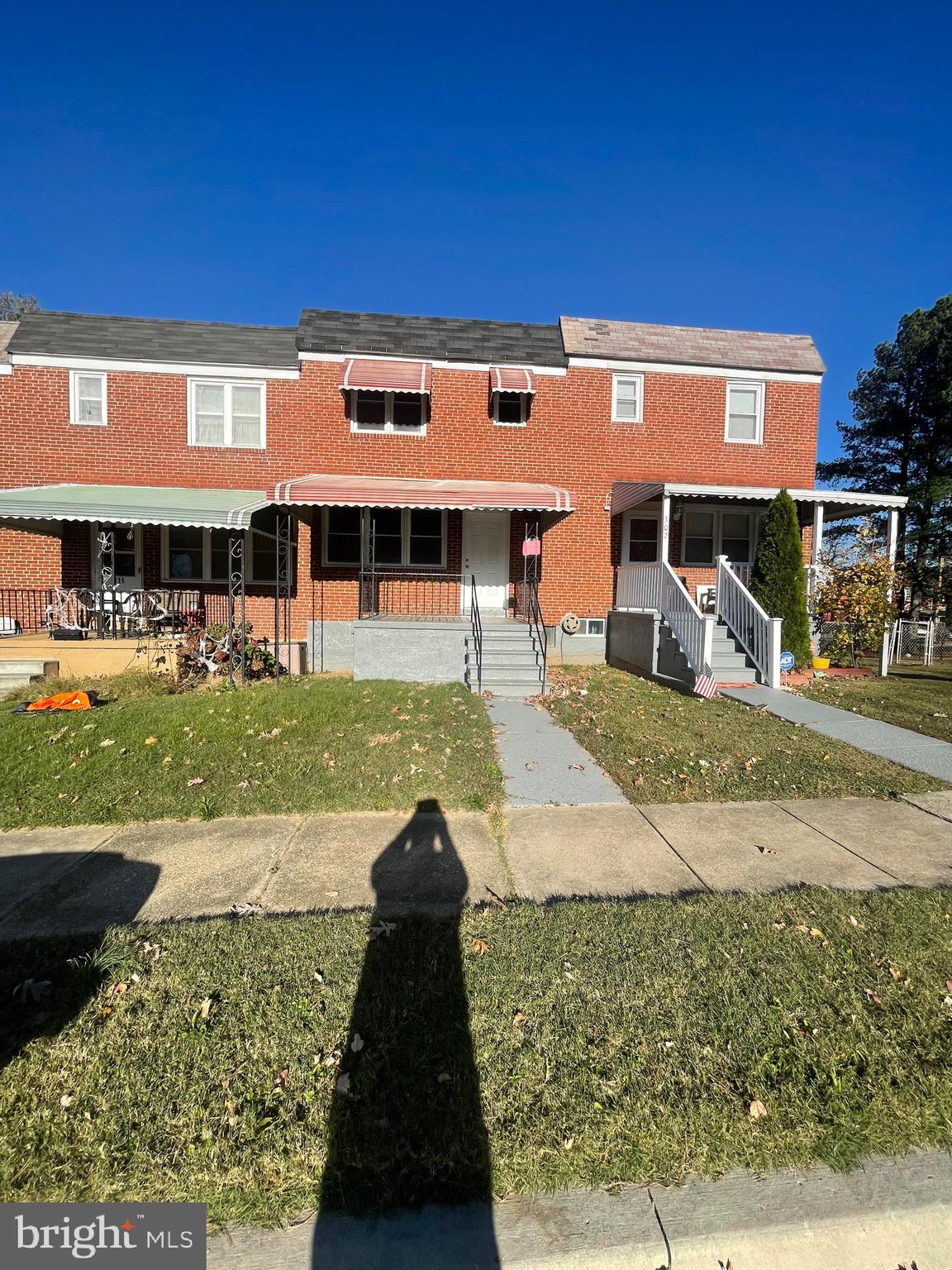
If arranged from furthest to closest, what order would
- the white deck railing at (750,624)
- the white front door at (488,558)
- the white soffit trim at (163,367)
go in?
the white front door at (488,558) < the white soffit trim at (163,367) < the white deck railing at (750,624)

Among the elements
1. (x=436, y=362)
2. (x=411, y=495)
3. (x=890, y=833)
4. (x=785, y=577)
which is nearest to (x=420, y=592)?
(x=411, y=495)

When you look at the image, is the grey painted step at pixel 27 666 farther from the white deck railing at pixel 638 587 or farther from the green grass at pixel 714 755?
the white deck railing at pixel 638 587

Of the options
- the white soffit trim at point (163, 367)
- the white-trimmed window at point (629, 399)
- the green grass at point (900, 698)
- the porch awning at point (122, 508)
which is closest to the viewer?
the green grass at point (900, 698)

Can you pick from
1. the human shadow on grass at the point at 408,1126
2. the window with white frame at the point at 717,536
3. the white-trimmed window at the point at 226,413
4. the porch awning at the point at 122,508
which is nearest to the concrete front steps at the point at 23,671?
the porch awning at the point at 122,508

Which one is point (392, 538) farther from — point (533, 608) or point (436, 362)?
point (436, 362)

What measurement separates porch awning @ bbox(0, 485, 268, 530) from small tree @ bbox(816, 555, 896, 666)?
11.7m

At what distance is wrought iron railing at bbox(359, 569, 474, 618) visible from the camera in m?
13.4

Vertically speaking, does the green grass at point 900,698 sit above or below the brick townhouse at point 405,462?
below

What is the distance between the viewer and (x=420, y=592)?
536 inches

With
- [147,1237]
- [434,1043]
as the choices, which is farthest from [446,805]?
[147,1237]

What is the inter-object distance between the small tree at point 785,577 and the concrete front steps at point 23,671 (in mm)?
12666

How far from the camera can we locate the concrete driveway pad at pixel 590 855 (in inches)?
154

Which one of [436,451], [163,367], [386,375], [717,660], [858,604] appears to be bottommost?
[717,660]

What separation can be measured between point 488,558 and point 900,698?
826 centimetres
